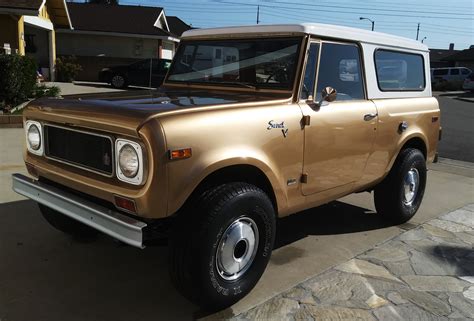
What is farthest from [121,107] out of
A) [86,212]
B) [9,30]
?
[9,30]

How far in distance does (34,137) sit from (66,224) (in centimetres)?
91

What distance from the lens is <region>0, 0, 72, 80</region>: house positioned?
15242 mm

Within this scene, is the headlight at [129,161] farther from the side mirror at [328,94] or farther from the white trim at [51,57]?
the white trim at [51,57]

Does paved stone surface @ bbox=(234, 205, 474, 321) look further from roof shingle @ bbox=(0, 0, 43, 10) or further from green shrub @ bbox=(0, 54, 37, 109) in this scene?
roof shingle @ bbox=(0, 0, 43, 10)

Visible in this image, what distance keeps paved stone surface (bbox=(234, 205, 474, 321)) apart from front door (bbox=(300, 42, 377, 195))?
2.44ft

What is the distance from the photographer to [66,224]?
417 centimetres

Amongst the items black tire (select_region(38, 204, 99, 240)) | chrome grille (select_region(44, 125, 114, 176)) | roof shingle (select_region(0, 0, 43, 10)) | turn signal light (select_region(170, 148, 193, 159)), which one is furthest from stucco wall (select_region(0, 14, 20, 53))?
turn signal light (select_region(170, 148, 193, 159))

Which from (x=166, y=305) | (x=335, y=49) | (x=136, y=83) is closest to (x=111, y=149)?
(x=166, y=305)

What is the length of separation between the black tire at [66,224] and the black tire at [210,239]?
5.12 ft

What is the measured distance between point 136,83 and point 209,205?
2019cm

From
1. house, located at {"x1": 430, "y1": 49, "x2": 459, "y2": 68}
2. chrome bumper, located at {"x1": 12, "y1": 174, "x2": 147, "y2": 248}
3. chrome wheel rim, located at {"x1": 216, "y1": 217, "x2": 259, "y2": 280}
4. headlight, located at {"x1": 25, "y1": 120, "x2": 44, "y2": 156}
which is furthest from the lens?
house, located at {"x1": 430, "y1": 49, "x2": 459, "y2": 68}

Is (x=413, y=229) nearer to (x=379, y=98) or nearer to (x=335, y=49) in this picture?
(x=379, y=98)

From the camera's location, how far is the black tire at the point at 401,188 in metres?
4.95

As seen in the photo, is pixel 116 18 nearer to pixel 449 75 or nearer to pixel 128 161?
pixel 449 75
